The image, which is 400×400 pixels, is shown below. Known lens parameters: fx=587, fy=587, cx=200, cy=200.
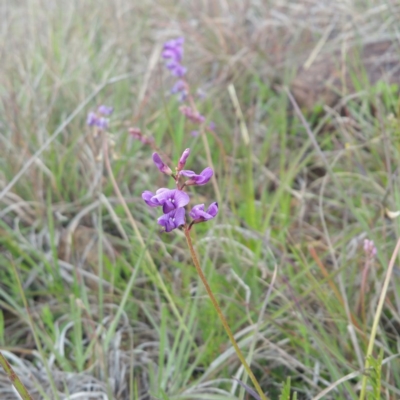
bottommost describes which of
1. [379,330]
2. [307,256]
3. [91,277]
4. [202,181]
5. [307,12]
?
[91,277]

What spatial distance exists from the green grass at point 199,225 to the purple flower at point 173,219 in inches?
12.3

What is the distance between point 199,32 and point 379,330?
2.61 m

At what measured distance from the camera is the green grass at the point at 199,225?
1.42m

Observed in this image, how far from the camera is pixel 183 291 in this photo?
1.71 metres

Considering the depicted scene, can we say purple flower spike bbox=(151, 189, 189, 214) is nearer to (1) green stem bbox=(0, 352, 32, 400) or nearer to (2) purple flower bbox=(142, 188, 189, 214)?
(2) purple flower bbox=(142, 188, 189, 214)

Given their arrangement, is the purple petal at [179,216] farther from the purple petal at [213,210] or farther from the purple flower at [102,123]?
the purple flower at [102,123]

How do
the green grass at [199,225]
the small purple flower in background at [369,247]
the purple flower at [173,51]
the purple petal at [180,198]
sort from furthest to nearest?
the purple flower at [173,51], the green grass at [199,225], the small purple flower in background at [369,247], the purple petal at [180,198]

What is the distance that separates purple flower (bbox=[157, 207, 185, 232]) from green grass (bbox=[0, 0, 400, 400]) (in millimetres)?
312

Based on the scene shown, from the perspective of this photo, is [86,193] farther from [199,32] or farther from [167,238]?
[199,32]

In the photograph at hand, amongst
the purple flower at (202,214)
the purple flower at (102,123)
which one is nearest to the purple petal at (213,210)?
the purple flower at (202,214)

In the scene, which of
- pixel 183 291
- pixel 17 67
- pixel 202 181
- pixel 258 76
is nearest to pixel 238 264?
pixel 183 291

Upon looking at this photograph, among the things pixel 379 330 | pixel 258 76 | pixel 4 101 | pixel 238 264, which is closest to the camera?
pixel 379 330

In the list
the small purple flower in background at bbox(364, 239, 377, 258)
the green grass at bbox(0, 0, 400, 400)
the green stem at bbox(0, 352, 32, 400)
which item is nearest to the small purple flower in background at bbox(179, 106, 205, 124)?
the green grass at bbox(0, 0, 400, 400)

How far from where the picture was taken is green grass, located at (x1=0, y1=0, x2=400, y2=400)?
4.67ft
